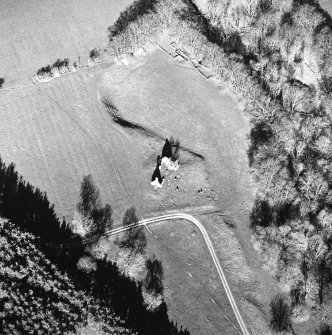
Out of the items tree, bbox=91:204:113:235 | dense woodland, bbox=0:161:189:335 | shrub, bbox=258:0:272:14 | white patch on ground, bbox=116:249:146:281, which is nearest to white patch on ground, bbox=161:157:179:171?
dense woodland, bbox=0:161:189:335

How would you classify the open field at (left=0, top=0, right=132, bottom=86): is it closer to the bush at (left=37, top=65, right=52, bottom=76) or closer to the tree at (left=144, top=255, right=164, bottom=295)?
the bush at (left=37, top=65, right=52, bottom=76)

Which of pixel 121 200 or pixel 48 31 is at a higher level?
pixel 48 31

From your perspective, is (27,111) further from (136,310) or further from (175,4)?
(136,310)

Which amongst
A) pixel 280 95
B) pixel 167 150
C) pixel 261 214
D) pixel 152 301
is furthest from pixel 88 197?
pixel 280 95

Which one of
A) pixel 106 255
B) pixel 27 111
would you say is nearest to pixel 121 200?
pixel 106 255

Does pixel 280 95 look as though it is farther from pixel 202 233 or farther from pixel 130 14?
pixel 130 14

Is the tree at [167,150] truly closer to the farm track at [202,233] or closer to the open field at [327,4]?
the farm track at [202,233]
